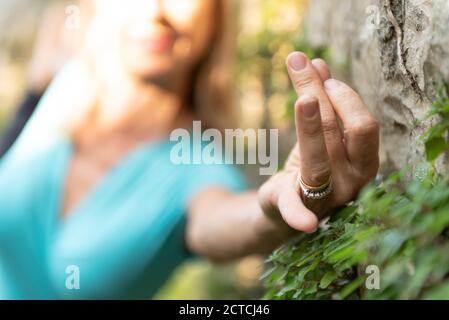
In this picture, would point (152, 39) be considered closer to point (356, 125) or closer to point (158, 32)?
point (158, 32)

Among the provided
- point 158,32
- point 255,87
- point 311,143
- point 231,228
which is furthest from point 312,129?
point 255,87

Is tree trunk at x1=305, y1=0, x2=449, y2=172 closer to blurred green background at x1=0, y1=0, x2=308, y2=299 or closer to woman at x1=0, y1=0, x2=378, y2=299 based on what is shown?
woman at x1=0, y1=0, x2=378, y2=299

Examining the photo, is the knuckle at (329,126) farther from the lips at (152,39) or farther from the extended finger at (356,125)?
the lips at (152,39)

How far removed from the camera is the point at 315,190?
1.04 m

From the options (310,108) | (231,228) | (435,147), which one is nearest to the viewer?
(435,147)

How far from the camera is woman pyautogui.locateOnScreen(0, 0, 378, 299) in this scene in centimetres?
212

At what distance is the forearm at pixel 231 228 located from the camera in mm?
1417

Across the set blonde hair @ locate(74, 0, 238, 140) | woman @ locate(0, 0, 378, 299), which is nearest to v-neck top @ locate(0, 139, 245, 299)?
woman @ locate(0, 0, 378, 299)

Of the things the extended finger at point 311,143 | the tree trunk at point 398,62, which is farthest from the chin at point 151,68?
the extended finger at point 311,143

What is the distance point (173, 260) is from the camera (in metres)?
2.25

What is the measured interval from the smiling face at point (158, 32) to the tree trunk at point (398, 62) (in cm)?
79

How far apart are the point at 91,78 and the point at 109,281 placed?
75 centimetres

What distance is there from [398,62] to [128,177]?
1321 mm
